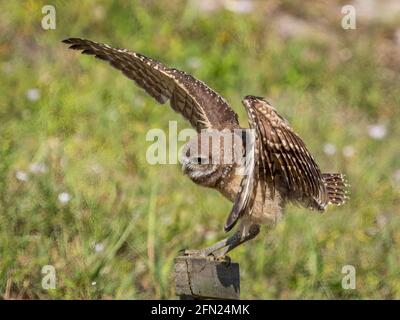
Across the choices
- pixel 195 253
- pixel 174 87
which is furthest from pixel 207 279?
pixel 174 87

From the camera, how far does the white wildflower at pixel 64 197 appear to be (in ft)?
21.7

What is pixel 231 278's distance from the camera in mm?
4805

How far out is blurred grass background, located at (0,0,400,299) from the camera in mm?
6484

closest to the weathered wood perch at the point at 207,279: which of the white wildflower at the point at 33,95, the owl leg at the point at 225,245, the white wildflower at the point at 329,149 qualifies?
the owl leg at the point at 225,245

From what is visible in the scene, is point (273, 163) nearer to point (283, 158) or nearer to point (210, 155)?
point (283, 158)

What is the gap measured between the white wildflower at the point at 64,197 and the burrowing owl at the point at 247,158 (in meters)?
1.08

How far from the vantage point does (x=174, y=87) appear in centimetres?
585

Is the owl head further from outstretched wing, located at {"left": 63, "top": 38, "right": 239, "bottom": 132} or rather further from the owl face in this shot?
outstretched wing, located at {"left": 63, "top": 38, "right": 239, "bottom": 132}

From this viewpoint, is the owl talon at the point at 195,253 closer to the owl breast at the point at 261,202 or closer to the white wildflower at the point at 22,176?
the owl breast at the point at 261,202

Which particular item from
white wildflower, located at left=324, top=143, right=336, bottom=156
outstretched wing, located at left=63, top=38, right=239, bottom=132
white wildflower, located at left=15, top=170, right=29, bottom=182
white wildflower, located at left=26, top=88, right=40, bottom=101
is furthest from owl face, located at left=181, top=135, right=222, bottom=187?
white wildflower, located at left=26, top=88, right=40, bottom=101

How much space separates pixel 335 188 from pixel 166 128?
93.9 inches

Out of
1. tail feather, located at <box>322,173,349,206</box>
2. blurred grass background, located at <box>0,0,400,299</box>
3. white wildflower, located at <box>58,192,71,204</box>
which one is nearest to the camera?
tail feather, located at <box>322,173,349,206</box>

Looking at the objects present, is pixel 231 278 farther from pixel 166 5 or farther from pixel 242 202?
pixel 166 5

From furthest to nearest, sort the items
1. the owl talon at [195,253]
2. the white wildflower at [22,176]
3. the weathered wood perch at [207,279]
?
the white wildflower at [22,176] < the owl talon at [195,253] < the weathered wood perch at [207,279]
